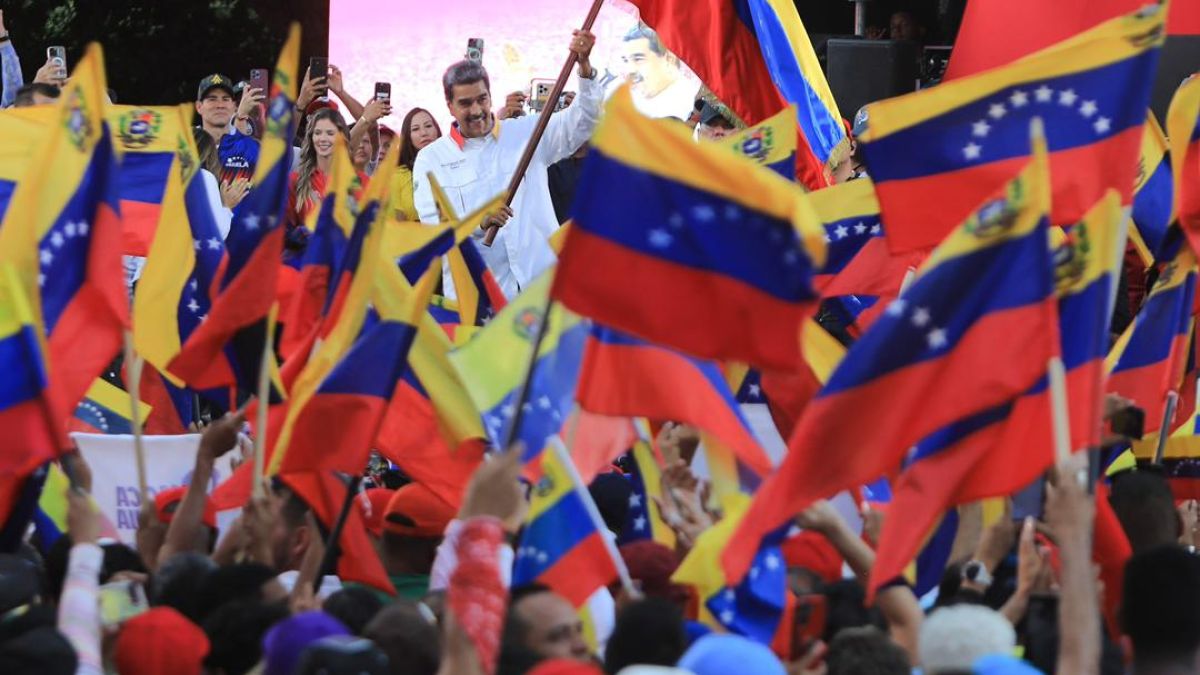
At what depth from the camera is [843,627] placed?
6.46 meters

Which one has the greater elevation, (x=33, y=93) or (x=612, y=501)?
(x=33, y=93)

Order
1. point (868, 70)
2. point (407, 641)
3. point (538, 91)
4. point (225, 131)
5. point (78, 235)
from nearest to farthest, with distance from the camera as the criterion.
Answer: point (407, 641) < point (78, 235) < point (225, 131) < point (868, 70) < point (538, 91)

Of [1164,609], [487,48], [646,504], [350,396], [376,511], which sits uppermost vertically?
[487,48]

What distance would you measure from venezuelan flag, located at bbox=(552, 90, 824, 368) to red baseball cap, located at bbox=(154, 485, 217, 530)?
1.87m

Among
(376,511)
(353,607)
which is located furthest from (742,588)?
(376,511)

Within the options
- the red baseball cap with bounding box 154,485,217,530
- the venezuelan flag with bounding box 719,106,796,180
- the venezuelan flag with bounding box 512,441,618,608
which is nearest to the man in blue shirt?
the venezuelan flag with bounding box 719,106,796,180

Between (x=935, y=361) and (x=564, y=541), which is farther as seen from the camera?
(x=564, y=541)

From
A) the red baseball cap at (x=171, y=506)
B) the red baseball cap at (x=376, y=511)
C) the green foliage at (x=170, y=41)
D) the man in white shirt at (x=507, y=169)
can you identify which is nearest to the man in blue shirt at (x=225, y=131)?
the man in white shirt at (x=507, y=169)

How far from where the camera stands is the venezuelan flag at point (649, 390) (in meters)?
6.82

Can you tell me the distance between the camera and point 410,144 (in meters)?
13.3

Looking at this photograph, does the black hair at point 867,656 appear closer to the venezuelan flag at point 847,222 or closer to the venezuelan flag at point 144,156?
the venezuelan flag at point 847,222

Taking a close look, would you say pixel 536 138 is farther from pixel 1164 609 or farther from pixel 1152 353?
pixel 1164 609

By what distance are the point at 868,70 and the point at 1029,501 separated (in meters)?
7.32

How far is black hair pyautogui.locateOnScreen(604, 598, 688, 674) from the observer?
224 inches
